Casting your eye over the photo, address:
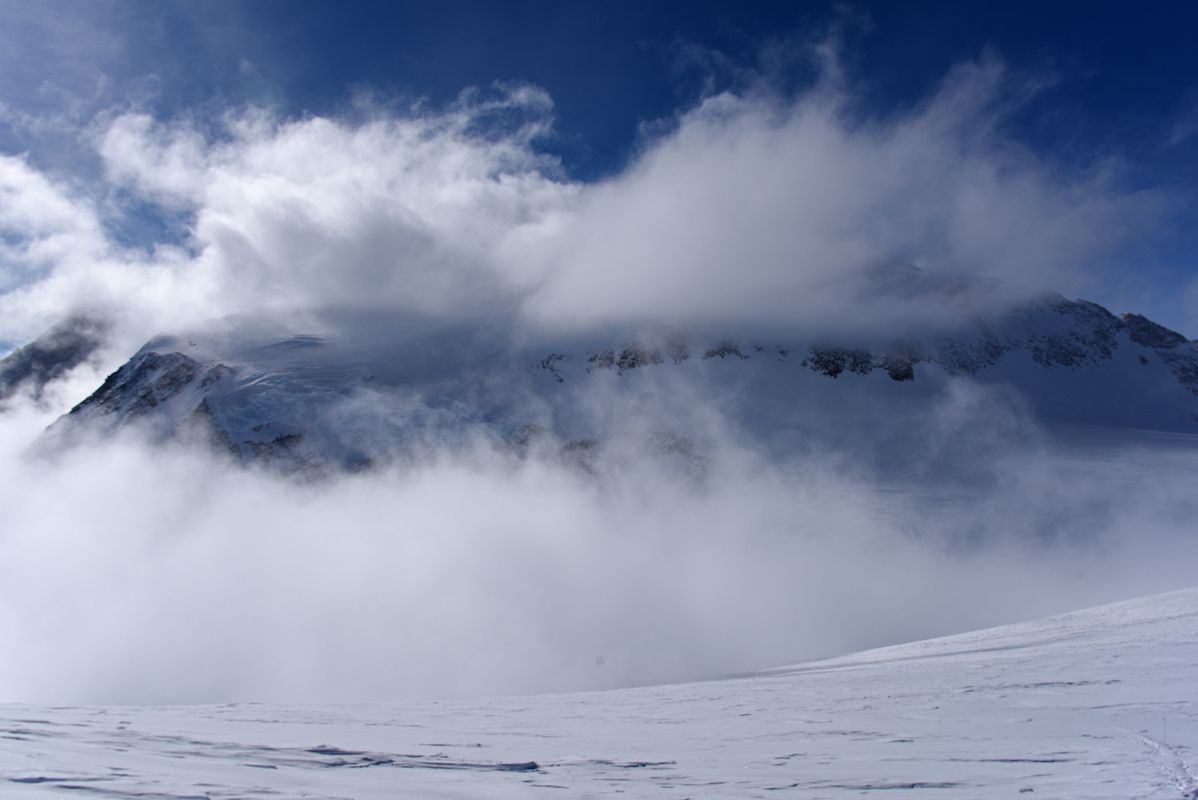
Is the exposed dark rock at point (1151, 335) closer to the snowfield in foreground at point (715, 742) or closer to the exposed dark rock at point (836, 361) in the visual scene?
the exposed dark rock at point (836, 361)

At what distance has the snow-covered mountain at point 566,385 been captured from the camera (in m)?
67.6

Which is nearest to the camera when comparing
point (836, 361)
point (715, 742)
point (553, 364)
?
point (715, 742)

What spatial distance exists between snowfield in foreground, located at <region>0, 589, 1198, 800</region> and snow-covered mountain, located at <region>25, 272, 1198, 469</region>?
172ft

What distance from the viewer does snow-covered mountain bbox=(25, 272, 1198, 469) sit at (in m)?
67.6

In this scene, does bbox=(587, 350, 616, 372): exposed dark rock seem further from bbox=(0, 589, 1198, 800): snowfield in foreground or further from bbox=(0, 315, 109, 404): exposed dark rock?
bbox=(0, 315, 109, 404): exposed dark rock

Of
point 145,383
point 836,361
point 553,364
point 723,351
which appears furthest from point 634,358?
point 145,383

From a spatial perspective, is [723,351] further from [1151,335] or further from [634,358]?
[1151,335]

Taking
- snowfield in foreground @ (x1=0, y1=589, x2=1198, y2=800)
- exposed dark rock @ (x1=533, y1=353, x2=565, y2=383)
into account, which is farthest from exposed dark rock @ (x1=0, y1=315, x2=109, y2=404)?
snowfield in foreground @ (x1=0, y1=589, x2=1198, y2=800)

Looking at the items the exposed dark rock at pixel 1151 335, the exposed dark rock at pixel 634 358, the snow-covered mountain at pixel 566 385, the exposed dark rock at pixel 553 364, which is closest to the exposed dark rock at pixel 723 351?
the snow-covered mountain at pixel 566 385

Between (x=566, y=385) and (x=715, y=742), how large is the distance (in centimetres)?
6483

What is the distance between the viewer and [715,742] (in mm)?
9211

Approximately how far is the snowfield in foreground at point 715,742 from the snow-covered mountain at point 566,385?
52.6m

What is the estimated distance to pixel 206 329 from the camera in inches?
3282

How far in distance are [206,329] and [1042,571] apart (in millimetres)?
82492
